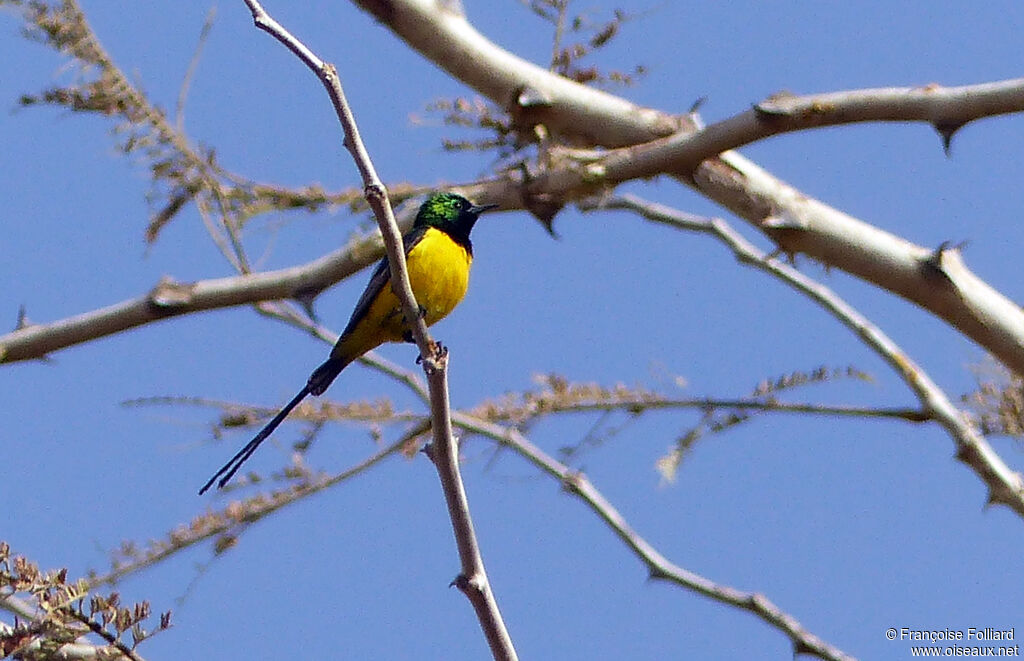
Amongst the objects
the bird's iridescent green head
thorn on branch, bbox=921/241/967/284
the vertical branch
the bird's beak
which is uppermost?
the bird's iridescent green head

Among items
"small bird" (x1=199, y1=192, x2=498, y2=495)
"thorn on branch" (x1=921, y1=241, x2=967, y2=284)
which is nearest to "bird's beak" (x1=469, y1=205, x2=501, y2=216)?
"small bird" (x1=199, y1=192, x2=498, y2=495)

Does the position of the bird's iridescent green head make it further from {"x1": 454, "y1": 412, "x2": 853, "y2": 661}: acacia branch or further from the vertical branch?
the vertical branch

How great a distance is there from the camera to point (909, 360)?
4910 mm

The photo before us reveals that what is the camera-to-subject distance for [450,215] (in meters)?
5.09

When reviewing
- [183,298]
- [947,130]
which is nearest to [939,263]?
[947,130]

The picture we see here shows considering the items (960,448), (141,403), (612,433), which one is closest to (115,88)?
(141,403)

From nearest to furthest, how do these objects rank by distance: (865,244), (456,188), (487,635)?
(487,635) < (865,244) < (456,188)

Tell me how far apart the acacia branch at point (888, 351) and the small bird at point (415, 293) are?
2.06 ft

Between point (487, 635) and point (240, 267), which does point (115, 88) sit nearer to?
point (240, 267)

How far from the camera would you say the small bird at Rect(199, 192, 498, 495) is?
15.5 ft

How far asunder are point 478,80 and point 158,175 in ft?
4.25

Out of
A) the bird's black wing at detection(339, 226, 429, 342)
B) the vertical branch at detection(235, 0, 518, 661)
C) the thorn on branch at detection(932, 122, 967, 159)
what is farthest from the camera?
the bird's black wing at detection(339, 226, 429, 342)

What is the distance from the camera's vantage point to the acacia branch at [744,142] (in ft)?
13.5

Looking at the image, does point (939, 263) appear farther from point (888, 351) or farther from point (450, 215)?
point (450, 215)
